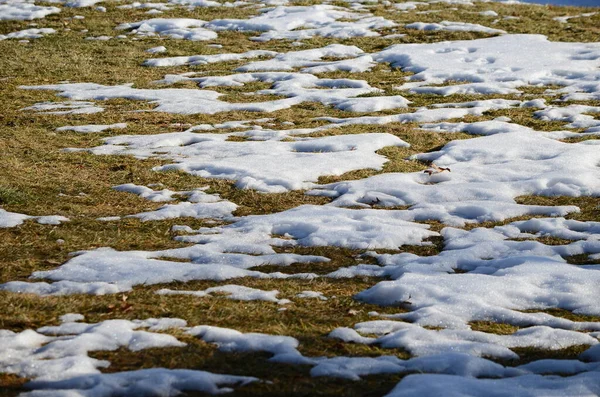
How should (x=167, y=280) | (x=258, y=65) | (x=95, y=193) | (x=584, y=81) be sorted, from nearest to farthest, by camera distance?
(x=167, y=280) < (x=95, y=193) < (x=584, y=81) < (x=258, y=65)

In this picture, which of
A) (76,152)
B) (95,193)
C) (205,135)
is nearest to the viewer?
(95,193)

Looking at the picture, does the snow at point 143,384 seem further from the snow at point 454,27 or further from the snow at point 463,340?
the snow at point 454,27

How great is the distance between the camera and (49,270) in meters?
6.57

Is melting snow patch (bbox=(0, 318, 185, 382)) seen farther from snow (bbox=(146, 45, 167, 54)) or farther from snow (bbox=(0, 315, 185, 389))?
snow (bbox=(146, 45, 167, 54))

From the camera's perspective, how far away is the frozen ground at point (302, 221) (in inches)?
194

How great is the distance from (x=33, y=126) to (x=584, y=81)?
12.1 m

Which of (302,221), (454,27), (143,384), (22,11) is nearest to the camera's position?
(143,384)

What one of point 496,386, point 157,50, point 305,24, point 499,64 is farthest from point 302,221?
point 305,24

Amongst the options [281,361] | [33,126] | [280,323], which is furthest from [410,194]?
[33,126]

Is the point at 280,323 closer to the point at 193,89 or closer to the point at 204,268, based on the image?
the point at 204,268

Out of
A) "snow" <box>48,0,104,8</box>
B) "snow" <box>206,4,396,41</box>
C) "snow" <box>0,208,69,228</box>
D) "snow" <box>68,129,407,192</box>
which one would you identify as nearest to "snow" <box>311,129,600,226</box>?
"snow" <box>68,129,407,192</box>

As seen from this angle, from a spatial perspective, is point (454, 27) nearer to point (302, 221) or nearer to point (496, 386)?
point (302, 221)

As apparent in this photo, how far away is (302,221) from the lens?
27.2 feet

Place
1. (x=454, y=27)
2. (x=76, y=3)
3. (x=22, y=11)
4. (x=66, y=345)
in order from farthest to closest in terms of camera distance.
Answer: (x=76, y=3)
(x=22, y=11)
(x=454, y=27)
(x=66, y=345)
